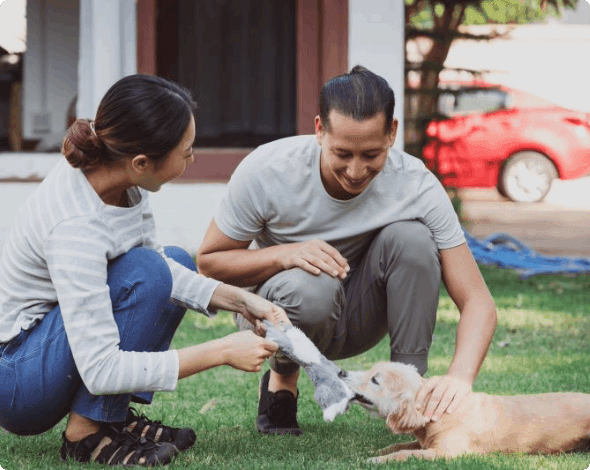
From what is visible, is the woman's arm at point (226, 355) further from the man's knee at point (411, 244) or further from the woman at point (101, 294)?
the man's knee at point (411, 244)

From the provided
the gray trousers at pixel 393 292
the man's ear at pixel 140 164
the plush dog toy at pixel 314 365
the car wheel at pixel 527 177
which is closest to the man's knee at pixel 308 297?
the gray trousers at pixel 393 292

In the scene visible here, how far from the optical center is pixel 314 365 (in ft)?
10.3

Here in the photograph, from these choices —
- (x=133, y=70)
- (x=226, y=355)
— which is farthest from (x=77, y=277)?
(x=133, y=70)

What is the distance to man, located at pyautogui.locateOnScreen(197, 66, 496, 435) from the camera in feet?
10.7

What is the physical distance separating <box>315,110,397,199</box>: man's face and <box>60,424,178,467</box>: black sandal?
0.99m

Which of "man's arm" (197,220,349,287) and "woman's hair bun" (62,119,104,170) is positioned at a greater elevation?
"woman's hair bun" (62,119,104,170)

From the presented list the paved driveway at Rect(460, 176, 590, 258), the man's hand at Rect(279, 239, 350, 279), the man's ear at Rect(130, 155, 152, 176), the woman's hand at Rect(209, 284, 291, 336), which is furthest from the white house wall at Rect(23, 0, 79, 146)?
the man's ear at Rect(130, 155, 152, 176)

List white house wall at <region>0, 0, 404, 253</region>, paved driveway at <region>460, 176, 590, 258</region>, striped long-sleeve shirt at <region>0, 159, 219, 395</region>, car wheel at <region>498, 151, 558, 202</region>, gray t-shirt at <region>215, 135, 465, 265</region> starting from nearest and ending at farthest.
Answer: striped long-sleeve shirt at <region>0, 159, 219, 395</region>, gray t-shirt at <region>215, 135, 465, 265</region>, white house wall at <region>0, 0, 404, 253</region>, paved driveway at <region>460, 176, 590, 258</region>, car wheel at <region>498, 151, 558, 202</region>

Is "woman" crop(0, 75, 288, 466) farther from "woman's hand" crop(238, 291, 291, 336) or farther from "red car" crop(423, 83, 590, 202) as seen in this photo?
"red car" crop(423, 83, 590, 202)

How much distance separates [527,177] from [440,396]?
1235 cm

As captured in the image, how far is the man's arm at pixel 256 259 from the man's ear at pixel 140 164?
71 cm

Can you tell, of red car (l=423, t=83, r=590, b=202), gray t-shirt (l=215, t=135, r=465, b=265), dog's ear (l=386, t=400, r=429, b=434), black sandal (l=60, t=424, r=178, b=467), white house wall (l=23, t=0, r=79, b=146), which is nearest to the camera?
black sandal (l=60, t=424, r=178, b=467)

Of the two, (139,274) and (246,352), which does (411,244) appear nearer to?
(246,352)

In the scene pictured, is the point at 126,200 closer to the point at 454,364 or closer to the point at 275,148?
the point at 275,148
